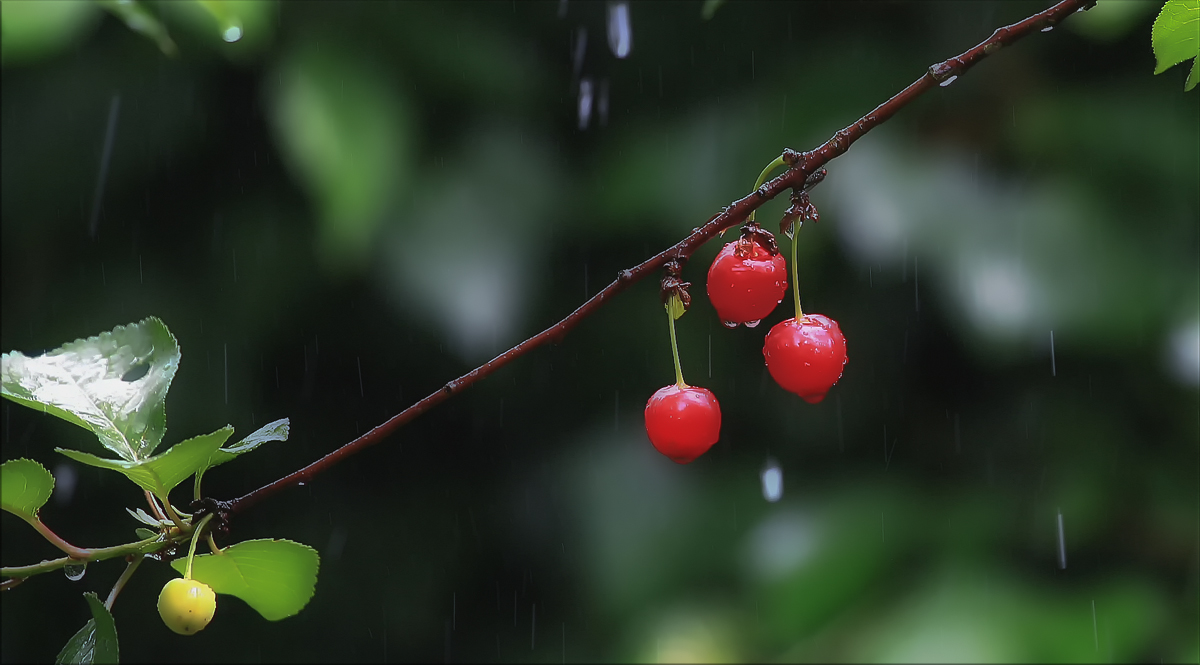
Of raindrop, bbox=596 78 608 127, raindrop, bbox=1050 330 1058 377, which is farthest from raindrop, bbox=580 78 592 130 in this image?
raindrop, bbox=1050 330 1058 377

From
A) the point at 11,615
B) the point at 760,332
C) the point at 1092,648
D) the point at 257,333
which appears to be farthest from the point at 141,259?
the point at 1092,648

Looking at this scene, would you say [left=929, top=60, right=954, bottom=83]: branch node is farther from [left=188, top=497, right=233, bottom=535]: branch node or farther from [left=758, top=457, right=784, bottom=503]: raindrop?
[left=758, top=457, right=784, bottom=503]: raindrop

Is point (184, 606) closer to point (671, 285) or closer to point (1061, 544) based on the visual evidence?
point (671, 285)

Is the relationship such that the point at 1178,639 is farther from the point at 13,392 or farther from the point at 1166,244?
the point at 13,392

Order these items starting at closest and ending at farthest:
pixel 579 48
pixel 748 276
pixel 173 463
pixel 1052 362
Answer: pixel 173 463 < pixel 748 276 < pixel 1052 362 < pixel 579 48

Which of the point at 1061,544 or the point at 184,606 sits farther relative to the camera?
the point at 1061,544

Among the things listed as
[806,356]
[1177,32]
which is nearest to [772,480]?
[806,356]
